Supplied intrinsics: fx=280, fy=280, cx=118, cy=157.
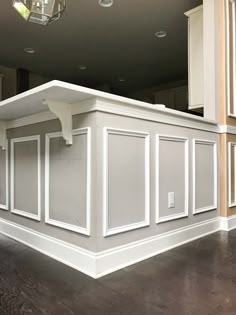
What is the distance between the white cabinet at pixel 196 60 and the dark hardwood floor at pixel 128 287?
1.75m

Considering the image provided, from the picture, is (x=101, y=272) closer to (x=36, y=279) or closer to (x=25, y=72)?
(x=36, y=279)

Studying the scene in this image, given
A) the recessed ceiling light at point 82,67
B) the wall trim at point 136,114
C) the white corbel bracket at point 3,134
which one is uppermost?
the recessed ceiling light at point 82,67

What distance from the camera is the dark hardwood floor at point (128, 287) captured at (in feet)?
4.26

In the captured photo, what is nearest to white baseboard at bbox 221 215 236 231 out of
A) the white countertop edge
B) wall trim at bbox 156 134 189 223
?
wall trim at bbox 156 134 189 223

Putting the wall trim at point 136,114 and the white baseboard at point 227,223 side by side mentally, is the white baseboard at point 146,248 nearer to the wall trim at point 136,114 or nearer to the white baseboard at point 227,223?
the white baseboard at point 227,223

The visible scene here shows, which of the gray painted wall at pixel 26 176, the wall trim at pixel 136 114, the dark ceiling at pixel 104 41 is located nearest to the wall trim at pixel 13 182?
the gray painted wall at pixel 26 176

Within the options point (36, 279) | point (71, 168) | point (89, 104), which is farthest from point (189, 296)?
point (89, 104)

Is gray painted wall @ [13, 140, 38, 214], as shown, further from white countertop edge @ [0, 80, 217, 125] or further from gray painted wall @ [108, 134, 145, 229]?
gray painted wall @ [108, 134, 145, 229]

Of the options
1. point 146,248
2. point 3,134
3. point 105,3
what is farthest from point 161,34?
point 146,248

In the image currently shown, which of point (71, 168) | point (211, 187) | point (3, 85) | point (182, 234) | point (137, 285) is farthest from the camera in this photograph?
point (3, 85)

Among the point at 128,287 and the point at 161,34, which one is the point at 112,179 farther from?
the point at 161,34

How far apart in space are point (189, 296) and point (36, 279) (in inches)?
33.5

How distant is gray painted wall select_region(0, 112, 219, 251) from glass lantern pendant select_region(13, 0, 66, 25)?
0.73 meters

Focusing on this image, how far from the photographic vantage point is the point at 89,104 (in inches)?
69.3
